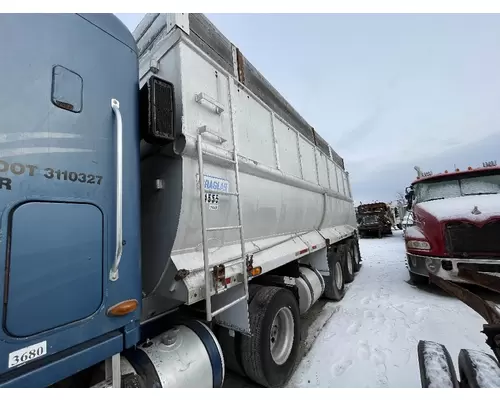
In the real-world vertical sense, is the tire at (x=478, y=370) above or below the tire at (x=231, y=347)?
above

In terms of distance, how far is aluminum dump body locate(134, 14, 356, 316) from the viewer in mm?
1994

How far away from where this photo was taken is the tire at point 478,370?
1.50 m

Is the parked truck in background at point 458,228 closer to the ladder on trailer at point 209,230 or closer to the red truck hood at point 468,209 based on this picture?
the red truck hood at point 468,209

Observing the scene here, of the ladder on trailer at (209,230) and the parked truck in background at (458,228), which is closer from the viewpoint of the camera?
the ladder on trailer at (209,230)

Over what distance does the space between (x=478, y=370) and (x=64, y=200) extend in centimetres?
271

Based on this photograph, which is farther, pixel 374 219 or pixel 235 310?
pixel 374 219

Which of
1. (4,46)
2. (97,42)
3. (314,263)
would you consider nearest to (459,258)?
(314,263)

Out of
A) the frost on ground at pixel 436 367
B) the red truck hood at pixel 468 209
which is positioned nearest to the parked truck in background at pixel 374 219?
the red truck hood at pixel 468 209

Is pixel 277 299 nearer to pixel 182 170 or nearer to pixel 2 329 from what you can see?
pixel 182 170

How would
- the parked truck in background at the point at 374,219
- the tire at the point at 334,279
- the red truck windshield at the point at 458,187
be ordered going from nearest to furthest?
the tire at the point at 334,279, the red truck windshield at the point at 458,187, the parked truck in background at the point at 374,219

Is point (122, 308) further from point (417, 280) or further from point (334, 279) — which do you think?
point (417, 280)

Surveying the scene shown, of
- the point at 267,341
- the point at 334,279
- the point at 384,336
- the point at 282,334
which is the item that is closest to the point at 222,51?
the point at 267,341

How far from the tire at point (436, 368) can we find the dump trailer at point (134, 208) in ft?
4.47

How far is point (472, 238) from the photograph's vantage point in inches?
183
